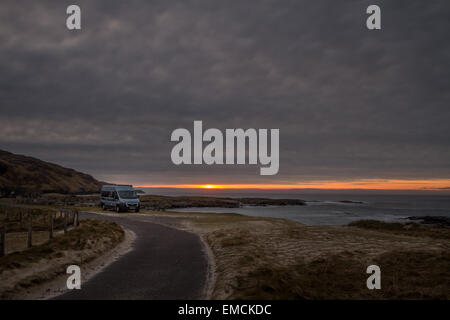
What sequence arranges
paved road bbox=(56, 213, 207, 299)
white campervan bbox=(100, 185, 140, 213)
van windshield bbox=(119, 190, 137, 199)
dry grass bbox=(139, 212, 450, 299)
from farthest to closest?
van windshield bbox=(119, 190, 137, 199)
white campervan bbox=(100, 185, 140, 213)
dry grass bbox=(139, 212, 450, 299)
paved road bbox=(56, 213, 207, 299)

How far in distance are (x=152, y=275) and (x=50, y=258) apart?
520cm

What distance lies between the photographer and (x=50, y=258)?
13.8m

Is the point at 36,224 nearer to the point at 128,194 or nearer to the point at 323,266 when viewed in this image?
the point at 128,194

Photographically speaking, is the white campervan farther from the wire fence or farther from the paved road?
the paved road

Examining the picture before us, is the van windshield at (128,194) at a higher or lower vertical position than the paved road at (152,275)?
higher

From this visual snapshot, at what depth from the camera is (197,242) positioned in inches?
780

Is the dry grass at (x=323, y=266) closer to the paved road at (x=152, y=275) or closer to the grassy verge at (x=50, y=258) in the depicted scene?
the paved road at (x=152, y=275)

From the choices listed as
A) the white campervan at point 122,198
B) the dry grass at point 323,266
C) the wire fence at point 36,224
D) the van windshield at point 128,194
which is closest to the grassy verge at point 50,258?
the wire fence at point 36,224

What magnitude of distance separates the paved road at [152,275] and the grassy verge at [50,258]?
1650mm

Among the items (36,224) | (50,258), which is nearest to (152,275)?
(50,258)

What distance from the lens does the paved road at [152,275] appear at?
971 cm

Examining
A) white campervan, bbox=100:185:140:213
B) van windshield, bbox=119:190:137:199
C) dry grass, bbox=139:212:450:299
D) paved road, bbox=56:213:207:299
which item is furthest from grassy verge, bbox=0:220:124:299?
van windshield, bbox=119:190:137:199

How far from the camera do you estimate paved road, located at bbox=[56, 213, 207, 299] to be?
9711mm

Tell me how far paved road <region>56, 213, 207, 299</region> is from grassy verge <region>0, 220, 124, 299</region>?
165 centimetres
